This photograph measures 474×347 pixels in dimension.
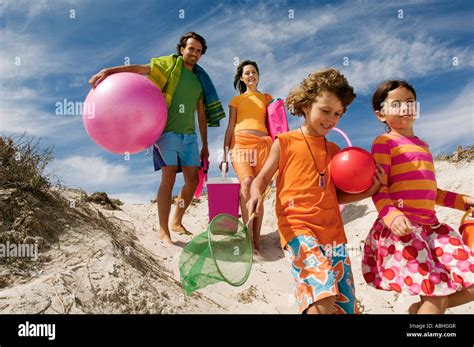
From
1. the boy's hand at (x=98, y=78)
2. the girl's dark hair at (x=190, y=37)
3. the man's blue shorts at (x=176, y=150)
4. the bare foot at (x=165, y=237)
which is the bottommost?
the bare foot at (x=165, y=237)

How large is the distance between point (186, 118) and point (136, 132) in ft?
3.92

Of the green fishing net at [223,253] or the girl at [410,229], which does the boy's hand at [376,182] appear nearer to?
the girl at [410,229]

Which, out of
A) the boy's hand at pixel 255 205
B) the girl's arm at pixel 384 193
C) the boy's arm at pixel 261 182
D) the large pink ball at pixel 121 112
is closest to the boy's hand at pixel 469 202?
the girl's arm at pixel 384 193

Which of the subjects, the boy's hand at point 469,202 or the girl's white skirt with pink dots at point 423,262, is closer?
the girl's white skirt with pink dots at point 423,262

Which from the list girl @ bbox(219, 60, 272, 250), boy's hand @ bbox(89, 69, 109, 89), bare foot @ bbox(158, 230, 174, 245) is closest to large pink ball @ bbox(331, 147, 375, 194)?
girl @ bbox(219, 60, 272, 250)

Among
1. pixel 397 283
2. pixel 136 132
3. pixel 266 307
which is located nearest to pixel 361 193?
pixel 397 283

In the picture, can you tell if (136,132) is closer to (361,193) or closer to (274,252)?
(361,193)

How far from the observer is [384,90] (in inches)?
120

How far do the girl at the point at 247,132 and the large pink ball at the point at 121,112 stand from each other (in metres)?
1.33

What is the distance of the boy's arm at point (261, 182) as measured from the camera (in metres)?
2.59

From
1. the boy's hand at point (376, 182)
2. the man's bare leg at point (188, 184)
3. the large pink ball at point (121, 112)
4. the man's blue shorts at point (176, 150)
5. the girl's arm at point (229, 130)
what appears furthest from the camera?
the girl's arm at point (229, 130)

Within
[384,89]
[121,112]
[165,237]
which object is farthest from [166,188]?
[384,89]

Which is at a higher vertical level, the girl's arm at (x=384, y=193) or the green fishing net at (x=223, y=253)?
the girl's arm at (x=384, y=193)
